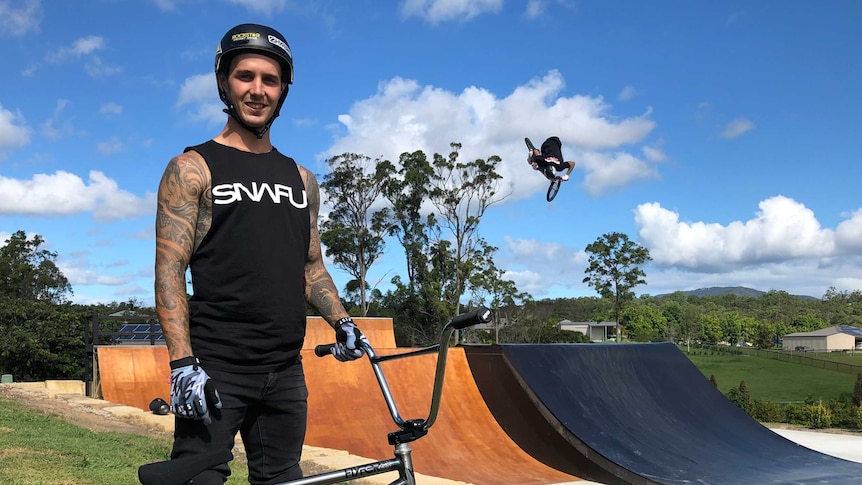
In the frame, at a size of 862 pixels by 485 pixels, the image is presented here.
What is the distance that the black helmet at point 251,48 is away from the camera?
7.25ft

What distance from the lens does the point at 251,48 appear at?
7.25 ft

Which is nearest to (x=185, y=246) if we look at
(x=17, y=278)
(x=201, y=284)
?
(x=201, y=284)

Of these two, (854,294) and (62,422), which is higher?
(854,294)

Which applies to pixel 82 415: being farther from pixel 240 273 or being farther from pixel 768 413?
pixel 768 413

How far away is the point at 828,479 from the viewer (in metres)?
7.94

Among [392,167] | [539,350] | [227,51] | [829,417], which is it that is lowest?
[829,417]

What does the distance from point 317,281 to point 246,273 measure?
0.47 m

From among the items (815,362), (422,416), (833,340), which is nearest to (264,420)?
(422,416)

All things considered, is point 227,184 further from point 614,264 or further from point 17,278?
point 614,264

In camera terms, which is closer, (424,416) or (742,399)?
(424,416)

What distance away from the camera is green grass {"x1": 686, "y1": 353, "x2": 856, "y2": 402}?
33.2 m

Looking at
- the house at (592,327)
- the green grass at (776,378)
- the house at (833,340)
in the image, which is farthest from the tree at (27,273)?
the house at (833,340)

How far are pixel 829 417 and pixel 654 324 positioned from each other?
63.6 m

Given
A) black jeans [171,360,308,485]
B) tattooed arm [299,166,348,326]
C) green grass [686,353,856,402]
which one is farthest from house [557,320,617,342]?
black jeans [171,360,308,485]
